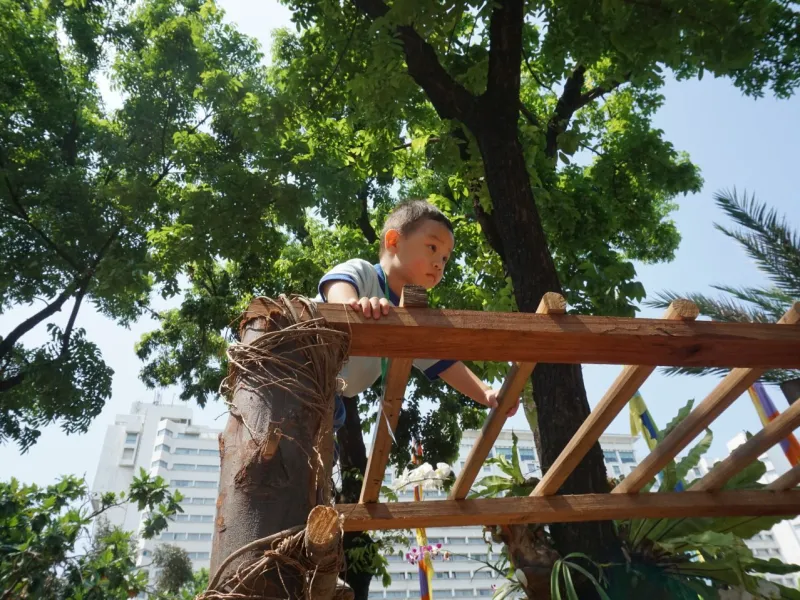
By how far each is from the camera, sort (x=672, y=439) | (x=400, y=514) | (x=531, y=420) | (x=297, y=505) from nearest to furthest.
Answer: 1. (x=297, y=505)
2. (x=672, y=439)
3. (x=400, y=514)
4. (x=531, y=420)

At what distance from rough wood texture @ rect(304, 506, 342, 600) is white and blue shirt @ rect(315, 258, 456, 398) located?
94 centimetres

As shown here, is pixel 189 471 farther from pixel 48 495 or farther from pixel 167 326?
pixel 48 495

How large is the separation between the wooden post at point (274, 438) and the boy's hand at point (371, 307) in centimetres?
11

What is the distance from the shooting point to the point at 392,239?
2.57 m

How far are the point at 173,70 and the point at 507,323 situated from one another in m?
11.2

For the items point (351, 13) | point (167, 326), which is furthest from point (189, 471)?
point (351, 13)

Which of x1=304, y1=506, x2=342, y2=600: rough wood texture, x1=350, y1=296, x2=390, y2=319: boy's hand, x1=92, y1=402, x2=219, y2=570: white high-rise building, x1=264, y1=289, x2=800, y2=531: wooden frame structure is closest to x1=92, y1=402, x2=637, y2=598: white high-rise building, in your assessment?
x1=92, y1=402, x2=219, y2=570: white high-rise building

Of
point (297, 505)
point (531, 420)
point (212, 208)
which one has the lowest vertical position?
point (297, 505)

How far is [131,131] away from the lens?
11.2 meters

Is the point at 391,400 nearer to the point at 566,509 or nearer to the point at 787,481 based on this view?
the point at 566,509

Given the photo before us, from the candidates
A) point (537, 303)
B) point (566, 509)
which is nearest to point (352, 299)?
point (566, 509)

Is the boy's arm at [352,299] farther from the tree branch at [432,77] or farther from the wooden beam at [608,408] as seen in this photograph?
the tree branch at [432,77]

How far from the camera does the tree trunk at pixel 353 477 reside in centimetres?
654

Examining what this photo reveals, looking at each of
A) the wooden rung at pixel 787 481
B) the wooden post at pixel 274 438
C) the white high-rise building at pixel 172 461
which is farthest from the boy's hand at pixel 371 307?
the white high-rise building at pixel 172 461
